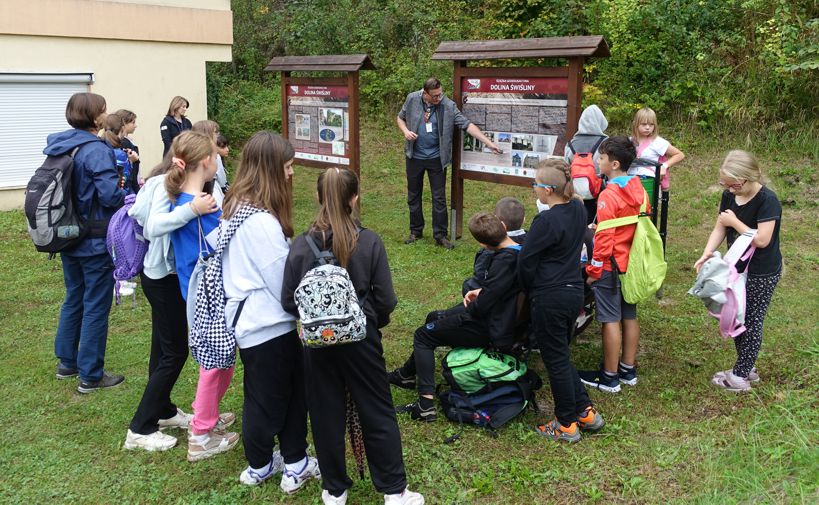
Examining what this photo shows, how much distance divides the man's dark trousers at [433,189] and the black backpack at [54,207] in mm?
4587

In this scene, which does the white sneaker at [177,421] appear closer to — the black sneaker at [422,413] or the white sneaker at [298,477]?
the white sneaker at [298,477]

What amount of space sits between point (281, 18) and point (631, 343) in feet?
58.0

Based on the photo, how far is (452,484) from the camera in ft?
12.5

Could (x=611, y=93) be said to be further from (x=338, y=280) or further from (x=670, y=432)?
(x=338, y=280)

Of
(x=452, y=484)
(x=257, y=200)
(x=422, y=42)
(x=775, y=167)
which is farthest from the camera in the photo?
(x=422, y=42)

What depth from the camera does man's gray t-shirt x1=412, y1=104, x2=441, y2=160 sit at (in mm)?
8398

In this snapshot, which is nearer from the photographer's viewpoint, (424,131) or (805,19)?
(424,131)

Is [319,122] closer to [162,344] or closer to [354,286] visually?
[162,344]

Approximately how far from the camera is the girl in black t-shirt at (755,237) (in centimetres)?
446

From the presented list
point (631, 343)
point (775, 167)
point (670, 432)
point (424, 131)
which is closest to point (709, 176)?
point (775, 167)

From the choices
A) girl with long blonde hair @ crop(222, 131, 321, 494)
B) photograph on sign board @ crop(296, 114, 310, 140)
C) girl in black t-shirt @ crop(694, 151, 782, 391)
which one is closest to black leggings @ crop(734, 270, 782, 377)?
girl in black t-shirt @ crop(694, 151, 782, 391)

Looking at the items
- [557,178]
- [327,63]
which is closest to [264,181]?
[557,178]

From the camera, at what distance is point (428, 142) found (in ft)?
28.0

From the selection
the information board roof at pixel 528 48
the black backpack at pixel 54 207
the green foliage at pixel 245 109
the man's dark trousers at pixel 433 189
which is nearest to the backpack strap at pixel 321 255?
the black backpack at pixel 54 207
